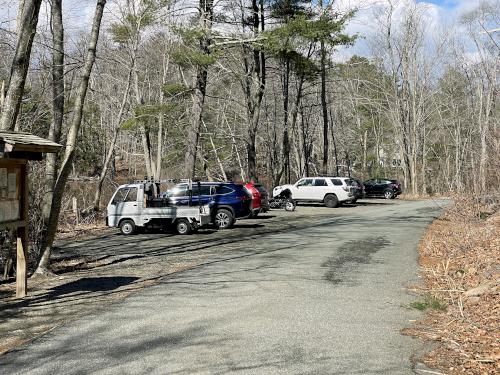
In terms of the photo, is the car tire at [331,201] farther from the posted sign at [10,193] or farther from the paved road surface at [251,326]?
the posted sign at [10,193]

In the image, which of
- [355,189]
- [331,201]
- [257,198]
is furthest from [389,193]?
[257,198]

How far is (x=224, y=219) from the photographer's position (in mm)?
21766

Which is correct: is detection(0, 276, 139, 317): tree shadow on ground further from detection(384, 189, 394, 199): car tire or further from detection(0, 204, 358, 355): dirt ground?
detection(384, 189, 394, 199): car tire

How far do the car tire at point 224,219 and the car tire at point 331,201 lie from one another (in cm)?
1411

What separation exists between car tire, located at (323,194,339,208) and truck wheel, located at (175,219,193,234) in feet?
54.6

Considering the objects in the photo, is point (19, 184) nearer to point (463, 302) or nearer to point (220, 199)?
point (463, 302)

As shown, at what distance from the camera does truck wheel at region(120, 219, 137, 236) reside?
20031mm

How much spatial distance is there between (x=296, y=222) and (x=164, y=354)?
18.5 meters

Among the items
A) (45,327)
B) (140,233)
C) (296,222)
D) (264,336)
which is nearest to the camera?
(264,336)

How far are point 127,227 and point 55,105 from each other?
27.3 ft

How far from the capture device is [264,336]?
22.1ft

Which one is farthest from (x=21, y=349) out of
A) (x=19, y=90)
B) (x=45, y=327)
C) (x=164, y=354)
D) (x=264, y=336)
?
(x=19, y=90)

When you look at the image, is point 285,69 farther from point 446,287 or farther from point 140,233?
point 446,287

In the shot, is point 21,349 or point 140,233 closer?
point 21,349
